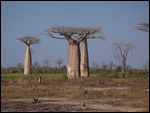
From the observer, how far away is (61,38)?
3175 cm

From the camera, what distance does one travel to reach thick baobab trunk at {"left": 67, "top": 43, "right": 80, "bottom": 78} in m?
31.0

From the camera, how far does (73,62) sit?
31.1 meters

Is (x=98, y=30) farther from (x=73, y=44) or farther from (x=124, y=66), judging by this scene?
(x=124, y=66)

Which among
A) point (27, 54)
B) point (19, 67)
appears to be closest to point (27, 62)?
point (27, 54)

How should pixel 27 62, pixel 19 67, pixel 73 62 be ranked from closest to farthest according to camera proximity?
pixel 73 62, pixel 27 62, pixel 19 67

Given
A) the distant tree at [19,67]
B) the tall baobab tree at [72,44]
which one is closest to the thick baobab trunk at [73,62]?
the tall baobab tree at [72,44]

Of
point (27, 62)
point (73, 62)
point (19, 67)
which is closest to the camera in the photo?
point (73, 62)

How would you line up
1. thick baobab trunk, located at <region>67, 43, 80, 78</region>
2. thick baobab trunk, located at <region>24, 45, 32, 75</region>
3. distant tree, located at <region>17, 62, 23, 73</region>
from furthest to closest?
distant tree, located at <region>17, 62, 23, 73</region>
thick baobab trunk, located at <region>24, 45, 32, 75</region>
thick baobab trunk, located at <region>67, 43, 80, 78</region>

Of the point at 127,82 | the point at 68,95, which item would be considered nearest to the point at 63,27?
the point at 127,82

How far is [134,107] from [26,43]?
37.4 metres

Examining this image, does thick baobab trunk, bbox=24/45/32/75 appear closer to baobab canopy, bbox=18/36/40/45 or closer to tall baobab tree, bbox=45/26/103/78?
baobab canopy, bbox=18/36/40/45

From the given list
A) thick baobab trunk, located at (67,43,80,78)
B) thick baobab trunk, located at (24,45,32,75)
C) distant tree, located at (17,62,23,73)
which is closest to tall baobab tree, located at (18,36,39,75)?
thick baobab trunk, located at (24,45,32,75)

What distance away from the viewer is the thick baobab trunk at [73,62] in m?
31.0

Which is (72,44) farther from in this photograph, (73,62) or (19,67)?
(19,67)
